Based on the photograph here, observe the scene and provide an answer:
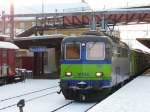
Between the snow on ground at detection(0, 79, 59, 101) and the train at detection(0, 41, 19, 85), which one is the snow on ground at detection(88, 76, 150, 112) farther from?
the train at detection(0, 41, 19, 85)

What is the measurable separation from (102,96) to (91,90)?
1.95 feet

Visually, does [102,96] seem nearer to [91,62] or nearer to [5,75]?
[91,62]

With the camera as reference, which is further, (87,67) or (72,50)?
(72,50)

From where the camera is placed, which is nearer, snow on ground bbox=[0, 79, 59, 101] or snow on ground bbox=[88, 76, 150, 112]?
snow on ground bbox=[88, 76, 150, 112]

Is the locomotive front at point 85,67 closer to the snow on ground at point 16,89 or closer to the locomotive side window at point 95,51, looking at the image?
→ the locomotive side window at point 95,51

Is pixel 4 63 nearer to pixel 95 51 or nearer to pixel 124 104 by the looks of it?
pixel 95 51

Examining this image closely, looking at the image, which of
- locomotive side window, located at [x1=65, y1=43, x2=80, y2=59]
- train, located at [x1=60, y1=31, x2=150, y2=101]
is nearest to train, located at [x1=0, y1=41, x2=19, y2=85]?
locomotive side window, located at [x1=65, y1=43, x2=80, y2=59]

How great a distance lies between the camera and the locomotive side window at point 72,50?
60.8 ft

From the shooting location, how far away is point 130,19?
42312 millimetres

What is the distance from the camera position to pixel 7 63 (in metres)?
31.4

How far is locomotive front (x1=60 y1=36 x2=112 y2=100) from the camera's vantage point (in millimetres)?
17891

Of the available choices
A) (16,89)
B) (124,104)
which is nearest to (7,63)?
(16,89)

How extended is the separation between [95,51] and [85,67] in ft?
2.51

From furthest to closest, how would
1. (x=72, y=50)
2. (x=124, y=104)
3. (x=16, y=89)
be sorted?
(x=16, y=89), (x=72, y=50), (x=124, y=104)
